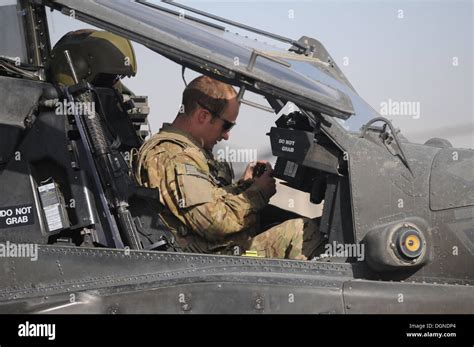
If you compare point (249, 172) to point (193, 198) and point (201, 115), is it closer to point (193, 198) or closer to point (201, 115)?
point (201, 115)

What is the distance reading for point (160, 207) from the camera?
4121 mm

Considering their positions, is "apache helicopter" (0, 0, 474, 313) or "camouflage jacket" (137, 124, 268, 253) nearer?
"apache helicopter" (0, 0, 474, 313)

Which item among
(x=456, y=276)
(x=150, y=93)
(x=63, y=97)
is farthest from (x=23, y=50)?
(x=456, y=276)

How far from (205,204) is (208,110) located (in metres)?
0.71

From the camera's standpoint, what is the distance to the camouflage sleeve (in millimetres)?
4039

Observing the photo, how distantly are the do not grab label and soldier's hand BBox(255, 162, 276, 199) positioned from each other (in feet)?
4.02

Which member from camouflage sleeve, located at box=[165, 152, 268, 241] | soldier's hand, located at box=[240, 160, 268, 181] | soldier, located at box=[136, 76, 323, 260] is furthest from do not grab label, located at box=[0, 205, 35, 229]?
soldier's hand, located at box=[240, 160, 268, 181]

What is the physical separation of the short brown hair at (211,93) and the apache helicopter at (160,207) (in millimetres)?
375

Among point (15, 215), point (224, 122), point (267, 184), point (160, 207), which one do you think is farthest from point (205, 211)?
point (15, 215)

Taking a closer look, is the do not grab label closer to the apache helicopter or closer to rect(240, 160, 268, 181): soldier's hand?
the apache helicopter

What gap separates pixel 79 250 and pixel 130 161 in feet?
2.27

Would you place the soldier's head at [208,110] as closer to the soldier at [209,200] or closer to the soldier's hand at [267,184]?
the soldier at [209,200]

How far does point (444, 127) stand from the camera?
838 centimetres

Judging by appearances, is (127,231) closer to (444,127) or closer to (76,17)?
(76,17)
